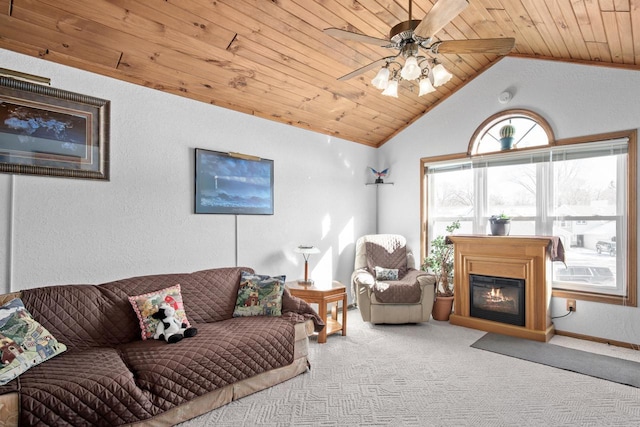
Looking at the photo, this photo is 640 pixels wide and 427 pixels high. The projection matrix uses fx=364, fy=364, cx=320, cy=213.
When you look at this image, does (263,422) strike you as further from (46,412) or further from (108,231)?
(108,231)

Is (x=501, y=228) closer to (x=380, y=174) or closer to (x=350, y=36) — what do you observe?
(x=380, y=174)

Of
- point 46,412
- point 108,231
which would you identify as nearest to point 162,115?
point 108,231

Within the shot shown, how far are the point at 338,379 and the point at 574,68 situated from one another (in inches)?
157

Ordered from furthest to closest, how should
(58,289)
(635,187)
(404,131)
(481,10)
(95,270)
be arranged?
1. (404,131)
2. (635,187)
3. (481,10)
4. (95,270)
5. (58,289)

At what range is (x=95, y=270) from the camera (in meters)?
2.87

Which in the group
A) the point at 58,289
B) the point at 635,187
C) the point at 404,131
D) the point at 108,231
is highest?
the point at 404,131

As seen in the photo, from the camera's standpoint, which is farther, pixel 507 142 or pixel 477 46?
pixel 507 142

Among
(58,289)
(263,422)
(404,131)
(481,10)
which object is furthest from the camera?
(404,131)

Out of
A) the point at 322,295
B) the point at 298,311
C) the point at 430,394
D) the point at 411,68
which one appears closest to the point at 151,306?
the point at 298,311

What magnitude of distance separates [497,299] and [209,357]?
324 centimetres

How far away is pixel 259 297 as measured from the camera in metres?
3.20

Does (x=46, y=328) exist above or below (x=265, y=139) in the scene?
below

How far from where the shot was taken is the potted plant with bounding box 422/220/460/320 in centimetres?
455

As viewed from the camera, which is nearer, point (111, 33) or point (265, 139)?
point (111, 33)
